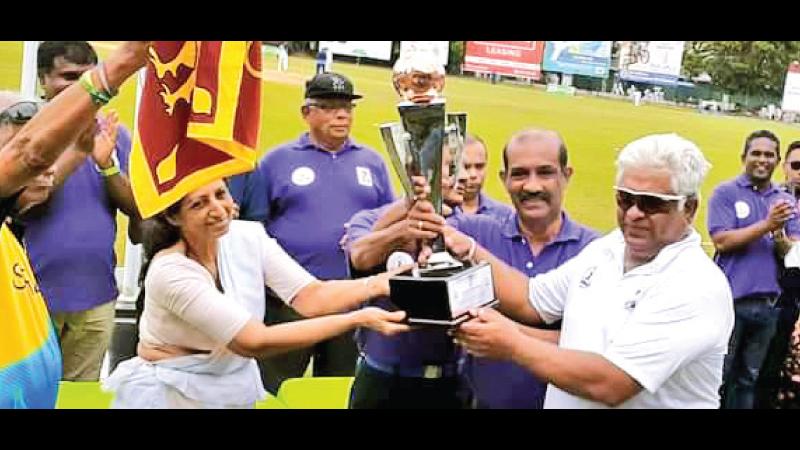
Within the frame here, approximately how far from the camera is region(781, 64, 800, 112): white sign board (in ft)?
13.4

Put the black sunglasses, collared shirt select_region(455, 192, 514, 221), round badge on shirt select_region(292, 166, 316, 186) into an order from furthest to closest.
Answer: round badge on shirt select_region(292, 166, 316, 186)
collared shirt select_region(455, 192, 514, 221)
the black sunglasses

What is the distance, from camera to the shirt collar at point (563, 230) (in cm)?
205

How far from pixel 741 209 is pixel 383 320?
7.64 feet

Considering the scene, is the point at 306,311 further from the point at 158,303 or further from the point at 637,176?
the point at 637,176

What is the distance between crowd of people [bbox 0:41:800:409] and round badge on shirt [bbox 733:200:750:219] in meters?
1.30

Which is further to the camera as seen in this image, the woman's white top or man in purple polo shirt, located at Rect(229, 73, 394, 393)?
man in purple polo shirt, located at Rect(229, 73, 394, 393)

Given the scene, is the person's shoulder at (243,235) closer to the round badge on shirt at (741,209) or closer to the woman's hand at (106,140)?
the woman's hand at (106,140)

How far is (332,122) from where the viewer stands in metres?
3.12

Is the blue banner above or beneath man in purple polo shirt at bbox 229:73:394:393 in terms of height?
above

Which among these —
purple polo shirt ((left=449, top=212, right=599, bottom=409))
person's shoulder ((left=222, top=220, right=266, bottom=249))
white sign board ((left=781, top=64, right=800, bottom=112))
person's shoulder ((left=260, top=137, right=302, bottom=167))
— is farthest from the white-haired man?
white sign board ((left=781, top=64, right=800, bottom=112))

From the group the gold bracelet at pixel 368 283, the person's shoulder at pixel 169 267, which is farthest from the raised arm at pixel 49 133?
the gold bracelet at pixel 368 283

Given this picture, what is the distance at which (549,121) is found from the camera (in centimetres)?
555

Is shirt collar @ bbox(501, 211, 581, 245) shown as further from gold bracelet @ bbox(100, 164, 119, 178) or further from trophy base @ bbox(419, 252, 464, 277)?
gold bracelet @ bbox(100, 164, 119, 178)

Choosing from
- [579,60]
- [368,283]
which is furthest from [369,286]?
[579,60]
